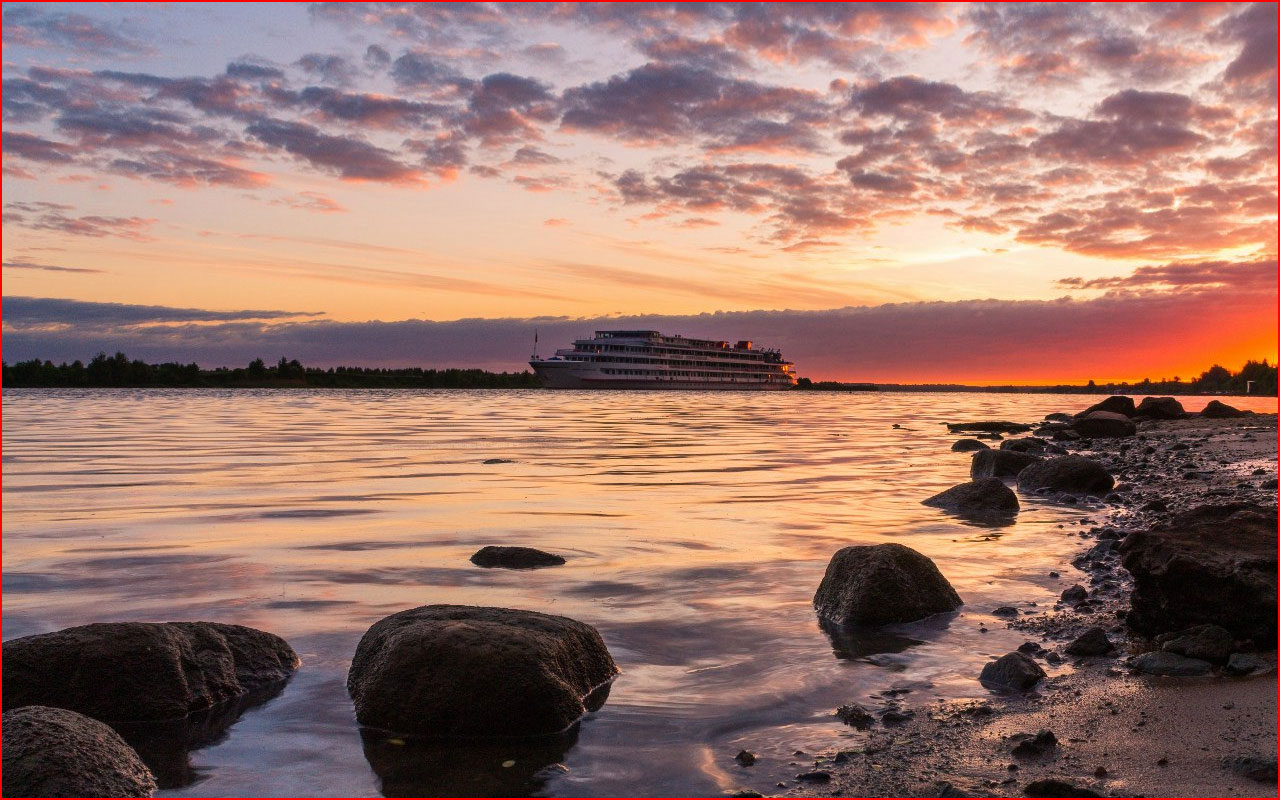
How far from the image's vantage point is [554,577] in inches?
392

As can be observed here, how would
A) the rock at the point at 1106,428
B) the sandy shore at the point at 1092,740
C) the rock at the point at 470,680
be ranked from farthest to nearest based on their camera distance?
the rock at the point at 1106,428
the rock at the point at 470,680
the sandy shore at the point at 1092,740

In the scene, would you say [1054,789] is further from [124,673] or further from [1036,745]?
[124,673]

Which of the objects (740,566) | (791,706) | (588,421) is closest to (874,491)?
(740,566)

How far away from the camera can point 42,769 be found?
14.1 feet

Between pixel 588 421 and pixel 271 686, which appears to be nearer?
pixel 271 686

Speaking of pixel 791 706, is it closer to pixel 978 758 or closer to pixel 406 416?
pixel 978 758

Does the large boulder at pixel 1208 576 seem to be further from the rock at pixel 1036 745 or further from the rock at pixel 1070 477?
the rock at pixel 1070 477

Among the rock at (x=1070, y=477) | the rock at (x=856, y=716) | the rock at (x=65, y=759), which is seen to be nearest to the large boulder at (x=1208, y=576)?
the rock at (x=856, y=716)

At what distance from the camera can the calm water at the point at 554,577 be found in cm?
537

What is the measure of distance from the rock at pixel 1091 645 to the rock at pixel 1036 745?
1953 millimetres

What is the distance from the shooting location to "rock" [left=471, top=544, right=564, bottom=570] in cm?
1045

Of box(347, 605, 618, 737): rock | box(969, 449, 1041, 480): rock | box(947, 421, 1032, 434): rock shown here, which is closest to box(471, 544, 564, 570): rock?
box(347, 605, 618, 737): rock

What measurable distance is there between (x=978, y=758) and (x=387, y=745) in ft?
11.0

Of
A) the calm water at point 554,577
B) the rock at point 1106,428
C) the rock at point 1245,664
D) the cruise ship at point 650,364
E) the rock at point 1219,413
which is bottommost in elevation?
the calm water at point 554,577
